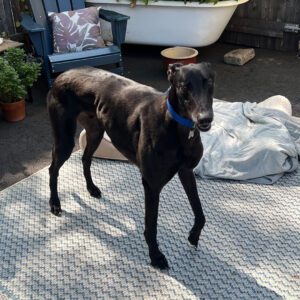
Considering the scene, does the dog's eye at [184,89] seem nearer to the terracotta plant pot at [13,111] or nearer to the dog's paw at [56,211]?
the dog's paw at [56,211]

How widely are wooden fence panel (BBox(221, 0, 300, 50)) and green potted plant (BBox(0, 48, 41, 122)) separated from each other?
2737 mm

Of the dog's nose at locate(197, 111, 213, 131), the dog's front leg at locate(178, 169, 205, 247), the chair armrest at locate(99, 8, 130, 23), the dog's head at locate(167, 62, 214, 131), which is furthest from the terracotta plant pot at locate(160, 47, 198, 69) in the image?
the dog's nose at locate(197, 111, 213, 131)

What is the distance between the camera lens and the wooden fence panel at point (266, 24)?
5281 millimetres

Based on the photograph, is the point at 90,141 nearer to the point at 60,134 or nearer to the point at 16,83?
the point at 60,134

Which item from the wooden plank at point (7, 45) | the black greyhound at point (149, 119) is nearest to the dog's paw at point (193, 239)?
the black greyhound at point (149, 119)

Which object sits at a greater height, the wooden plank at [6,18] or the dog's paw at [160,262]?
the wooden plank at [6,18]

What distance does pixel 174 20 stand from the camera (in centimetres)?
489

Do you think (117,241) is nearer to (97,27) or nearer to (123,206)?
(123,206)

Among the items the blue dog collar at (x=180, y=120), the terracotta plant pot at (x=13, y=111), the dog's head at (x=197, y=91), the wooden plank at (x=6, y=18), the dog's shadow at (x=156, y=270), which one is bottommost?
the dog's shadow at (x=156, y=270)

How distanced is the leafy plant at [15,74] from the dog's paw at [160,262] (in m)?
2.19

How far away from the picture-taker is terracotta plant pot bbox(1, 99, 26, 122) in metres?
3.92

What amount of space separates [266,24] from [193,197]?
382 cm

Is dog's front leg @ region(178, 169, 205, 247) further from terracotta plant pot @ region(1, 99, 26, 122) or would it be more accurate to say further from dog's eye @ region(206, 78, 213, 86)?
terracotta plant pot @ region(1, 99, 26, 122)

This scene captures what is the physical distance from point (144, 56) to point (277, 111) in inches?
101
